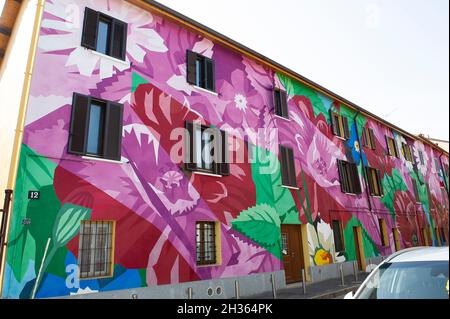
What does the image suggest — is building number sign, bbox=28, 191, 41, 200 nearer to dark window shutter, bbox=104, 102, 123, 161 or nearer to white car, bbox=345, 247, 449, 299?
dark window shutter, bbox=104, 102, 123, 161

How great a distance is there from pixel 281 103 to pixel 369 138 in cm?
1020

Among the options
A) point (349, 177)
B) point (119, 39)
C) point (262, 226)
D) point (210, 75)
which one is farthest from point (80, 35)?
point (349, 177)

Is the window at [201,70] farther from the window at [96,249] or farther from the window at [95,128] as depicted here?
the window at [96,249]

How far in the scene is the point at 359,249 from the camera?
17.6m

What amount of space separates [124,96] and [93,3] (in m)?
3.31

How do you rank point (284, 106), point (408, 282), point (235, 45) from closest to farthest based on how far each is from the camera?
1. point (408, 282)
2. point (235, 45)
3. point (284, 106)

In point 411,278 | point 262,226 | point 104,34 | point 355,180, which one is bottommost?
point 411,278

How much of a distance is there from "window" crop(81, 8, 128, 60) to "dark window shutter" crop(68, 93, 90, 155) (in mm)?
1883

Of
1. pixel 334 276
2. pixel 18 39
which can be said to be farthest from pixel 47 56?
pixel 334 276

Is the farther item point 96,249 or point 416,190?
point 416,190

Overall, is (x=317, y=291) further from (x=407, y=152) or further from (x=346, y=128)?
(x=407, y=152)

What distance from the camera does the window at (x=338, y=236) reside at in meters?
15.9

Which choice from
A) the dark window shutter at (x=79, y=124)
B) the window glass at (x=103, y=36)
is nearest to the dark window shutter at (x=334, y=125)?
the window glass at (x=103, y=36)
